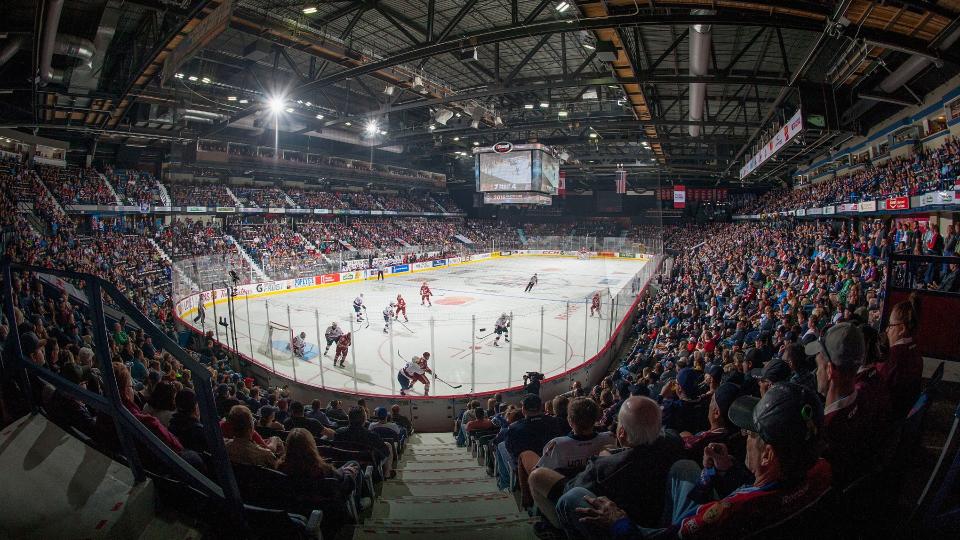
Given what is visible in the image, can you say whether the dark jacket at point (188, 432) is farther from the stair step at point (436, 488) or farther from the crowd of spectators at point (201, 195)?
the crowd of spectators at point (201, 195)

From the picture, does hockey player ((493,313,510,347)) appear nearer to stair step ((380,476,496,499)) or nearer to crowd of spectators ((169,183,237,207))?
stair step ((380,476,496,499))

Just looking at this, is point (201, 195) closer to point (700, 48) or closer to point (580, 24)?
point (580, 24)

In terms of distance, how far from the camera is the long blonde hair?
3.27m

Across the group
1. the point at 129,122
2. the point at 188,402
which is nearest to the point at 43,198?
the point at 129,122

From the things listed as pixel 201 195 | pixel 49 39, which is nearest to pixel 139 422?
pixel 49 39

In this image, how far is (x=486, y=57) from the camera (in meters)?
19.6

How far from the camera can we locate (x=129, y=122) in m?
25.5

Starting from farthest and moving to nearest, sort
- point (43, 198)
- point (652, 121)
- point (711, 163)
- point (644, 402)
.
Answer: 1. point (711, 163)
2. point (43, 198)
3. point (652, 121)
4. point (644, 402)

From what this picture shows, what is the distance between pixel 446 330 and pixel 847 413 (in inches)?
642

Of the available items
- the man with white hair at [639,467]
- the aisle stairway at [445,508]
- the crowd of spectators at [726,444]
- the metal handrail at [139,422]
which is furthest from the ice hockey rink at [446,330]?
the man with white hair at [639,467]

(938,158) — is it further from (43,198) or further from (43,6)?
(43,198)

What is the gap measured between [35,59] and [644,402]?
60.2 ft

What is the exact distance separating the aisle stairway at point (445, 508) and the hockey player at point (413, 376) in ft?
15.4

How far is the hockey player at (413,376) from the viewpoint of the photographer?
1162 cm
